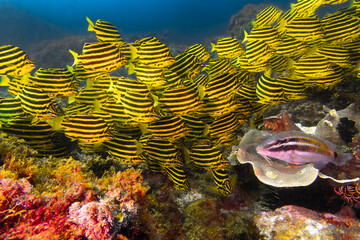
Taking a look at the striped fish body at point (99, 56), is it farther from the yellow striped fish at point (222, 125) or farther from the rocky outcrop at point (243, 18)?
the rocky outcrop at point (243, 18)

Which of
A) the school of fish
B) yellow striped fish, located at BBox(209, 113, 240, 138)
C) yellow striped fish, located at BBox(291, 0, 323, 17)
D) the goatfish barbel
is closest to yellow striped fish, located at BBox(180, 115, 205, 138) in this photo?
the school of fish

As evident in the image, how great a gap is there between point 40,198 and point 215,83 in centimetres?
253

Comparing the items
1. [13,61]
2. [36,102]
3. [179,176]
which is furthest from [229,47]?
[13,61]

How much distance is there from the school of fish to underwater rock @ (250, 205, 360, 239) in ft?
2.33

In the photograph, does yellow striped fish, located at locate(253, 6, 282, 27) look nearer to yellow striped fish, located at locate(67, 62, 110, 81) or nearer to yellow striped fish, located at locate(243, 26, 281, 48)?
yellow striped fish, located at locate(243, 26, 281, 48)

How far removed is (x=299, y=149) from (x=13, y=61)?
4.17m

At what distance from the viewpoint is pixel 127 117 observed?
3012 mm

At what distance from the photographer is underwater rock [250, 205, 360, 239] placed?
239cm

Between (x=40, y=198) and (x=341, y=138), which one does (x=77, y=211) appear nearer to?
(x=40, y=198)

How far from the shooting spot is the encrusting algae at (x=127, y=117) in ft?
5.69

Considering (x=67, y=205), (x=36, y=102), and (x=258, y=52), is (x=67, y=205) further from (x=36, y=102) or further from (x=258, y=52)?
(x=258, y=52)

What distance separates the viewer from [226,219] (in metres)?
3.05

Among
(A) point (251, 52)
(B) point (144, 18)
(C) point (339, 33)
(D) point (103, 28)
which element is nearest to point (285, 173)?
(A) point (251, 52)

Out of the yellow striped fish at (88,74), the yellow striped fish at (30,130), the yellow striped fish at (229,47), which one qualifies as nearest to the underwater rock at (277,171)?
the yellow striped fish at (229,47)
